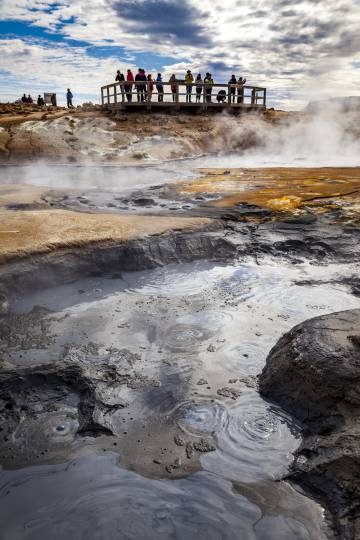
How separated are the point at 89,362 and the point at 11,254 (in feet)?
4.99

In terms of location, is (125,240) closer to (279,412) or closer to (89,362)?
(89,362)

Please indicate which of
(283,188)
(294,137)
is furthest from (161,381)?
(294,137)

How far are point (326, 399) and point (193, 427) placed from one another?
2.43 ft

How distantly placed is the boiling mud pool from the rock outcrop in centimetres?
9

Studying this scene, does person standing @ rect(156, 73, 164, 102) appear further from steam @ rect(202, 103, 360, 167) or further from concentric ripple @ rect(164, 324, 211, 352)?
concentric ripple @ rect(164, 324, 211, 352)

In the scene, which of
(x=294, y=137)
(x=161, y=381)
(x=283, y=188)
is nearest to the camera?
(x=161, y=381)

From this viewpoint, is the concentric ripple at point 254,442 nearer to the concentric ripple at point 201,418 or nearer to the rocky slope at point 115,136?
the concentric ripple at point 201,418

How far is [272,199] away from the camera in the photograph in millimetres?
6359

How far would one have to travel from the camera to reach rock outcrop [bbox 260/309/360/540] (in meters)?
1.77

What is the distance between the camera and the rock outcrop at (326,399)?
5.80 ft

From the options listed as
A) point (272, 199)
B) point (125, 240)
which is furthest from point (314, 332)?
point (272, 199)

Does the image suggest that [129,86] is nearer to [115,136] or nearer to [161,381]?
[115,136]

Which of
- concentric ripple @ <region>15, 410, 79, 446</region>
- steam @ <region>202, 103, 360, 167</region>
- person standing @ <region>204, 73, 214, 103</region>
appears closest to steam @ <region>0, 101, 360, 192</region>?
steam @ <region>202, 103, 360, 167</region>

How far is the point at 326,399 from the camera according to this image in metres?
2.18
